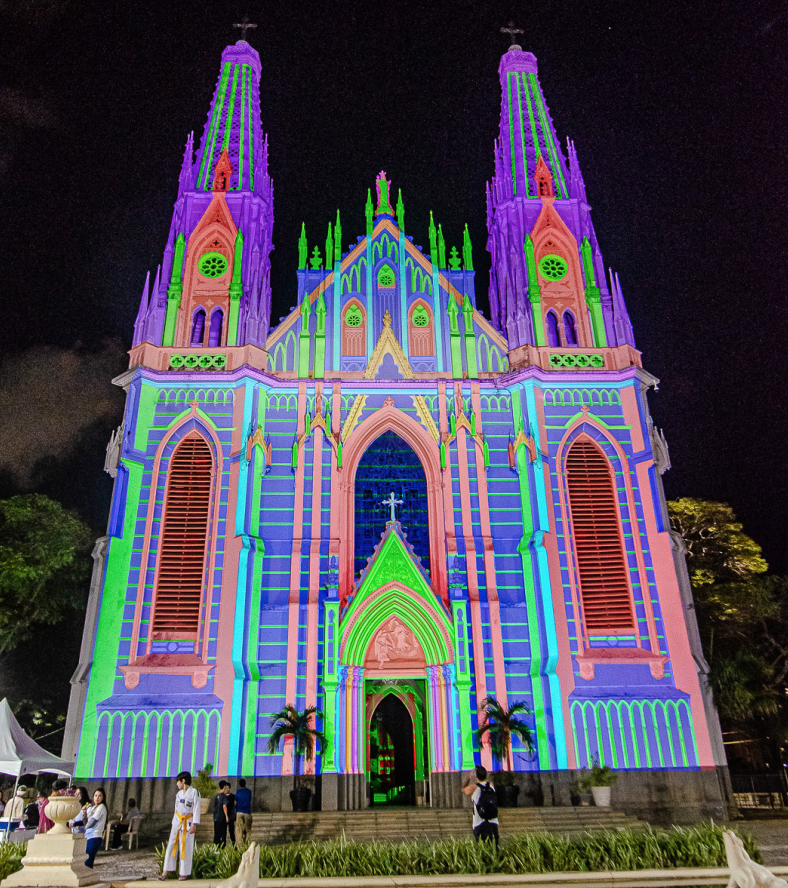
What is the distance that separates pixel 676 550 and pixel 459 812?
9743 mm

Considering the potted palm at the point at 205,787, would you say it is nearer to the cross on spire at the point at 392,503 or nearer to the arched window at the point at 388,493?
the arched window at the point at 388,493

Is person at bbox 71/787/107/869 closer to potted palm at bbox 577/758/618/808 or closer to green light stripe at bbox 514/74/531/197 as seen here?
potted palm at bbox 577/758/618/808

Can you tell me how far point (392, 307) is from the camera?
2591 cm

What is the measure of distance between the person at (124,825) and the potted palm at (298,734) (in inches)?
135

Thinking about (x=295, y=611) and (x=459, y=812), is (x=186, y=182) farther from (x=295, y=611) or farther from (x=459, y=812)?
(x=459, y=812)

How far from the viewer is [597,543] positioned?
22359 mm

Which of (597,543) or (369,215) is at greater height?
(369,215)

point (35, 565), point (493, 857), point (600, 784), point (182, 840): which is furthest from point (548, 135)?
point (182, 840)

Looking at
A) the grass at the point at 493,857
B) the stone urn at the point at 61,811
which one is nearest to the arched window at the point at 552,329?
the grass at the point at 493,857

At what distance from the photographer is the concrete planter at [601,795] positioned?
18547 millimetres

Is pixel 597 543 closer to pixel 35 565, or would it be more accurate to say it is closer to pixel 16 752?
pixel 16 752

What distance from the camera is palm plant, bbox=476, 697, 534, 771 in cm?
1962

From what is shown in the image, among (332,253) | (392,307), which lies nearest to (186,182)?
(332,253)

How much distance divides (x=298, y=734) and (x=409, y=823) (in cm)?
385
